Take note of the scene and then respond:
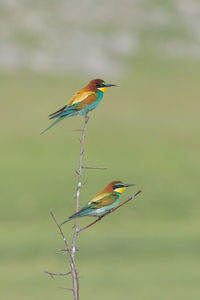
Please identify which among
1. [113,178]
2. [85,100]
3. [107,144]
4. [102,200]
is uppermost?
[107,144]

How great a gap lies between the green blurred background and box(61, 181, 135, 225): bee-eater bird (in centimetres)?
1133

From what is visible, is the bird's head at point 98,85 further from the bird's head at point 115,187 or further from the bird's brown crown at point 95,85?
the bird's head at point 115,187

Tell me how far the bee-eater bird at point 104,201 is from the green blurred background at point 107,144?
11331mm

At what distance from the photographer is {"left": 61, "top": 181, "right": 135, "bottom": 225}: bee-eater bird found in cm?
409

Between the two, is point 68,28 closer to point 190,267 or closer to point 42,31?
point 42,31

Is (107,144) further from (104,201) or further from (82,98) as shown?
(104,201)

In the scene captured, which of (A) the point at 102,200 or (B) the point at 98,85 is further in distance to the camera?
(B) the point at 98,85

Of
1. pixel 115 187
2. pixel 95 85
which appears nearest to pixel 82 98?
pixel 95 85

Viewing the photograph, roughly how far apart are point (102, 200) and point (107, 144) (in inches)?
1052

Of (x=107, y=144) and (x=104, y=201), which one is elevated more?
(x=107, y=144)

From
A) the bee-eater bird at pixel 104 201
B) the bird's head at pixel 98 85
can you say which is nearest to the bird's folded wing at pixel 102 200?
the bee-eater bird at pixel 104 201

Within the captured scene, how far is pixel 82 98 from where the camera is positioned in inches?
169

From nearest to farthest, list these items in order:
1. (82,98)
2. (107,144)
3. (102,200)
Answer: (102,200), (82,98), (107,144)

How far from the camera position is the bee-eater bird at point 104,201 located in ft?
13.4
